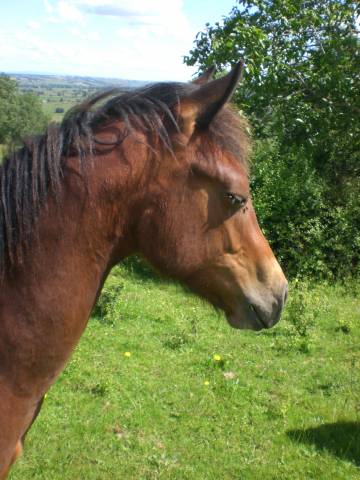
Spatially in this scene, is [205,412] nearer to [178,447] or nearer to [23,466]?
[178,447]

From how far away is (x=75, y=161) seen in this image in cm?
156

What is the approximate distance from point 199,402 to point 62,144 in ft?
11.6

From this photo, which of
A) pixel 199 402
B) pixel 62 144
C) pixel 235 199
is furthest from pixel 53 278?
pixel 199 402

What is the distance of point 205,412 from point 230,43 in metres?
5.30

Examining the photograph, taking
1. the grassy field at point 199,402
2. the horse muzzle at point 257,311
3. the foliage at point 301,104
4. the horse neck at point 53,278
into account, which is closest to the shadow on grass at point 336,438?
the grassy field at point 199,402

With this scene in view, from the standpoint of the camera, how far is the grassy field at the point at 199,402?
370cm

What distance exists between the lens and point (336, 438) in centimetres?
410

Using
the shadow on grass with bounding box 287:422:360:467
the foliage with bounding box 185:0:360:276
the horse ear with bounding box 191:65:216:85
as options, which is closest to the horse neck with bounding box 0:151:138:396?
the horse ear with bounding box 191:65:216:85

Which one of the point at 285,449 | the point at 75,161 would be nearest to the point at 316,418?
the point at 285,449

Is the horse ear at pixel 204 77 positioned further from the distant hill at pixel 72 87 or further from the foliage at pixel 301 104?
the foliage at pixel 301 104

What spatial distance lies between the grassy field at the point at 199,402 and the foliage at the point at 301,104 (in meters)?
2.50

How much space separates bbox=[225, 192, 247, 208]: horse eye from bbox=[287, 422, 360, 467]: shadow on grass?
3.00 meters

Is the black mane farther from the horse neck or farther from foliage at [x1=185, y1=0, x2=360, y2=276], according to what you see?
foliage at [x1=185, y1=0, x2=360, y2=276]

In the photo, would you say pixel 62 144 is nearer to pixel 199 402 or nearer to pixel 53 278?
pixel 53 278
